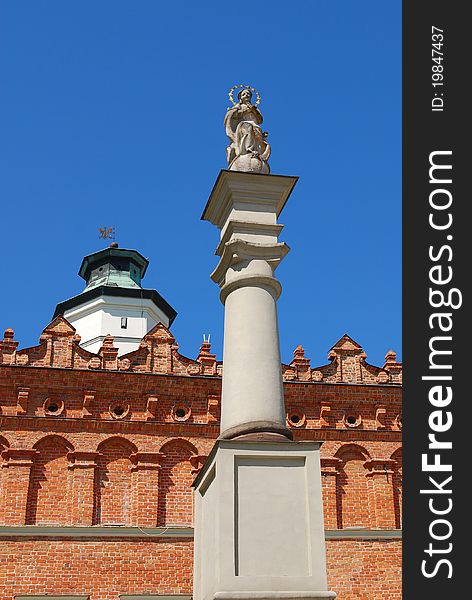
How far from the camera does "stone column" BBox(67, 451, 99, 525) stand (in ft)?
55.5

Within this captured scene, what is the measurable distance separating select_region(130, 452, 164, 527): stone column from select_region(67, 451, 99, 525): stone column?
0.78 m

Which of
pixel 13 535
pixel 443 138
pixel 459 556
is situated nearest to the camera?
pixel 459 556

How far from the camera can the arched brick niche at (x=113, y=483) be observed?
17.1 meters

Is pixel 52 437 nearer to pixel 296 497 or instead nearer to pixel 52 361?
pixel 52 361

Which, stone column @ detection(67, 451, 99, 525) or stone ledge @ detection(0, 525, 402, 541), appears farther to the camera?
stone column @ detection(67, 451, 99, 525)

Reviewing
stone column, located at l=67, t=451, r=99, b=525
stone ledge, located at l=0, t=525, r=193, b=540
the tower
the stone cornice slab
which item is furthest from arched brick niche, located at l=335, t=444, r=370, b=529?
the tower

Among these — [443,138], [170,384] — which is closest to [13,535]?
[170,384]

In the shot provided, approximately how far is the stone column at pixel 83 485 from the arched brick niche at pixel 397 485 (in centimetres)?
606

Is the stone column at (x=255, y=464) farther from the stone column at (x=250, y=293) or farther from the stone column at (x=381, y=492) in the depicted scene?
the stone column at (x=381, y=492)

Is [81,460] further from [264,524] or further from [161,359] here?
[264,524]

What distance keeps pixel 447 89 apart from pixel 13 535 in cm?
1195

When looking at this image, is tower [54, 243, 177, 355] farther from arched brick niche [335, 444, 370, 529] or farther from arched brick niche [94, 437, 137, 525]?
arched brick niche [335, 444, 370, 529]

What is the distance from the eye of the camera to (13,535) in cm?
1652

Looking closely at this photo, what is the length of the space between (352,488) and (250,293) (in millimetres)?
11561
